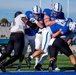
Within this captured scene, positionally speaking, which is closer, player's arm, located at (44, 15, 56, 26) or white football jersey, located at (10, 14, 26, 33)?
player's arm, located at (44, 15, 56, 26)

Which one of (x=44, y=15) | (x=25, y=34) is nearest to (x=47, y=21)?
(x=44, y=15)

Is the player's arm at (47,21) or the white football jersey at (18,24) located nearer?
the player's arm at (47,21)

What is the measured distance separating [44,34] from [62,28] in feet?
2.31

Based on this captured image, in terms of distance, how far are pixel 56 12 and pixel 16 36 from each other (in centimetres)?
110

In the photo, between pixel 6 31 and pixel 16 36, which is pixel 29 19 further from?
pixel 6 31

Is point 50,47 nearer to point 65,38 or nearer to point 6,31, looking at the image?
point 65,38

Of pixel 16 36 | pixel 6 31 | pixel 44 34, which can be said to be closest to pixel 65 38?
pixel 44 34

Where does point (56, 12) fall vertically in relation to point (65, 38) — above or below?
above

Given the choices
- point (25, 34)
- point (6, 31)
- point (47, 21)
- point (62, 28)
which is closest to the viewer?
point (62, 28)

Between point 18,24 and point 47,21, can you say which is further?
point 18,24

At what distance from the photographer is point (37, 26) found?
10.7 metres

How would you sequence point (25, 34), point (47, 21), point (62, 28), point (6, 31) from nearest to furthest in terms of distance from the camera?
point (62, 28) < point (47, 21) < point (25, 34) < point (6, 31)

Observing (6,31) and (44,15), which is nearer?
(44,15)

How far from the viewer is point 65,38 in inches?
390
